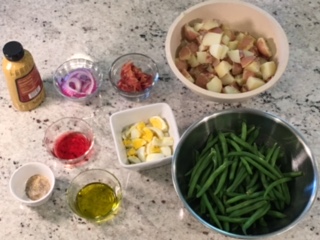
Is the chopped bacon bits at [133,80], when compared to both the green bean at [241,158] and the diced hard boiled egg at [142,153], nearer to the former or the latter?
the diced hard boiled egg at [142,153]

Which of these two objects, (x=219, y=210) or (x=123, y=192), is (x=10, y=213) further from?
(x=219, y=210)

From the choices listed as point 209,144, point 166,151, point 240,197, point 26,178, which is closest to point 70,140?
point 26,178

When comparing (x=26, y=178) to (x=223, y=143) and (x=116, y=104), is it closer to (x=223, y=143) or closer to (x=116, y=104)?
(x=116, y=104)

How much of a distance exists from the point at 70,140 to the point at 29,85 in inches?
6.9

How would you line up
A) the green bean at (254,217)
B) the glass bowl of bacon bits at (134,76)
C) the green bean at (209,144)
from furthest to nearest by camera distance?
the glass bowl of bacon bits at (134,76)
the green bean at (209,144)
the green bean at (254,217)

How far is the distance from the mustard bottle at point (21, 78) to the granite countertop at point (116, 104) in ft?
0.13

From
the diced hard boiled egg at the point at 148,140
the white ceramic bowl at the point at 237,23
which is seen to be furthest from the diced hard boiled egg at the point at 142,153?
the white ceramic bowl at the point at 237,23

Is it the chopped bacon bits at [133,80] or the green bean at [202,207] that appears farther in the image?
the chopped bacon bits at [133,80]

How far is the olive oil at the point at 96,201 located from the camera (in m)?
1.13

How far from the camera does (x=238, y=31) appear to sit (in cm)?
140

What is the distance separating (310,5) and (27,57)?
89 cm

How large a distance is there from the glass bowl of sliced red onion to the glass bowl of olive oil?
24 centimetres

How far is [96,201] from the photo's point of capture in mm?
1157

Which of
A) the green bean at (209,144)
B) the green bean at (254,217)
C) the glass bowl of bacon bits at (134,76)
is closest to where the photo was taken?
the green bean at (254,217)
